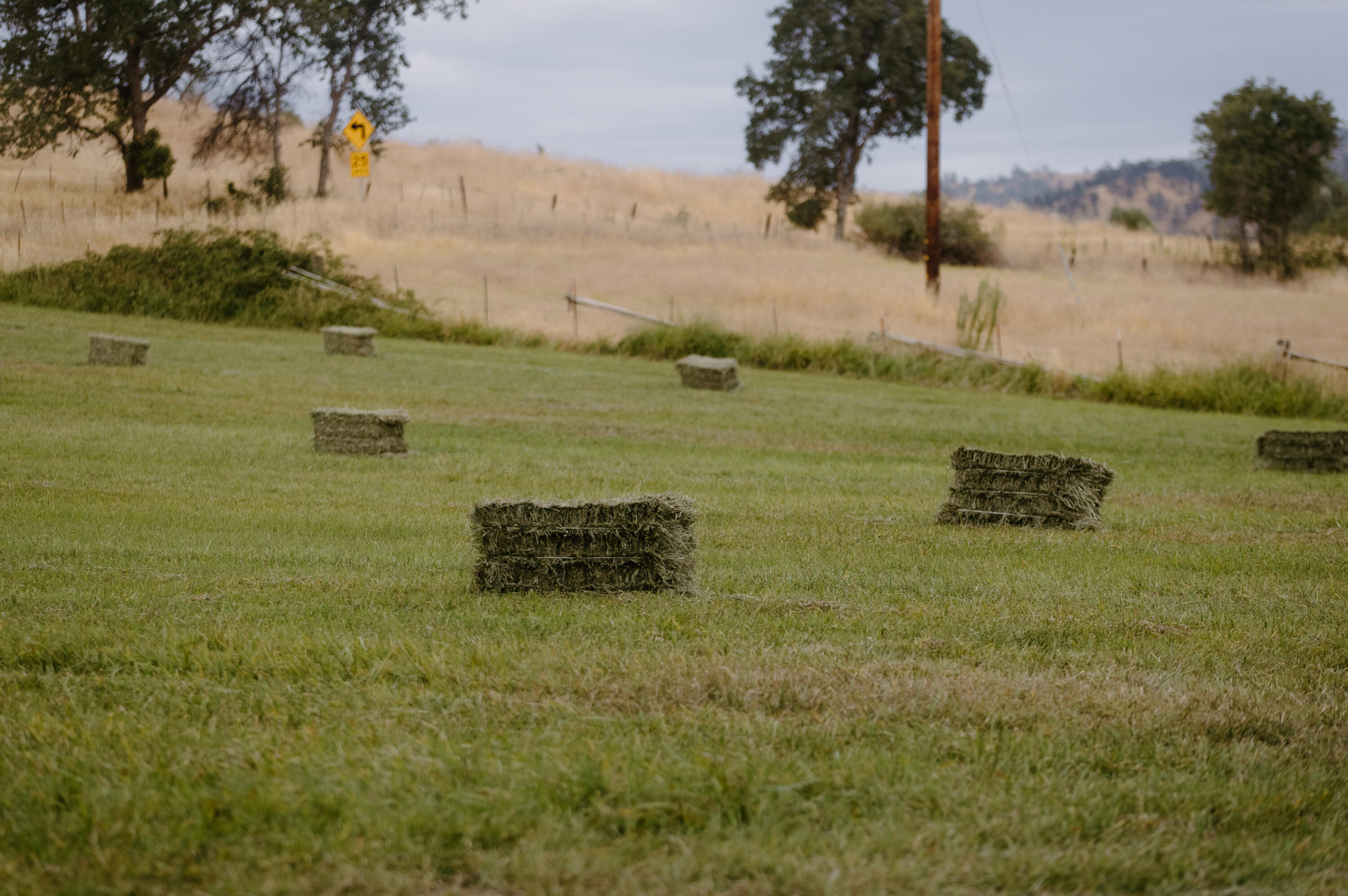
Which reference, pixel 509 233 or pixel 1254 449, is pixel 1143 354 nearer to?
pixel 1254 449

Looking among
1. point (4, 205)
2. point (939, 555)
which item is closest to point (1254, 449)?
point (939, 555)

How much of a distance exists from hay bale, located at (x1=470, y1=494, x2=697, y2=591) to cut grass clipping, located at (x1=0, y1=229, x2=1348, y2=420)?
1942 centimetres

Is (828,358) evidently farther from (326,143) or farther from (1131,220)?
(1131,220)

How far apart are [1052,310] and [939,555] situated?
28526mm

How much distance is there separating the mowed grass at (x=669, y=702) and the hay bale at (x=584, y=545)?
179 mm

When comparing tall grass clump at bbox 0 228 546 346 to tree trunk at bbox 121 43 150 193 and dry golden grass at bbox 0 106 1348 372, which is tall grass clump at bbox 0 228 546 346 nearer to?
dry golden grass at bbox 0 106 1348 372

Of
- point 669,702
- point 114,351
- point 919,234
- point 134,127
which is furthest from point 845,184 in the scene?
point 669,702

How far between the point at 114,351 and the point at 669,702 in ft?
54.9

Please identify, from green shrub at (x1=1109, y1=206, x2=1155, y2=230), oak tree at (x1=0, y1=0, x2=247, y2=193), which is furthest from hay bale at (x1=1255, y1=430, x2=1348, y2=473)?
green shrub at (x1=1109, y1=206, x2=1155, y2=230)

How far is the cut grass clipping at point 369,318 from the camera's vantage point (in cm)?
2473

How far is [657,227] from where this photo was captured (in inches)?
2084

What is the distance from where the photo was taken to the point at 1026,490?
10.1 meters

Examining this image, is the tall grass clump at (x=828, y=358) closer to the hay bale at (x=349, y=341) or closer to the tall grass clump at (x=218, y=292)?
the tall grass clump at (x=218, y=292)

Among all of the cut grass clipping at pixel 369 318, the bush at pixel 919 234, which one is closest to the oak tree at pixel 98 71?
the cut grass clipping at pixel 369 318
